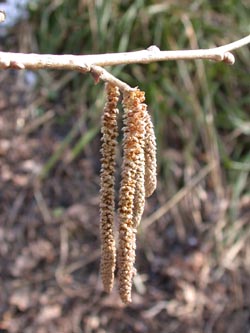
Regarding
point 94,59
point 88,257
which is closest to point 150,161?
point 94,59

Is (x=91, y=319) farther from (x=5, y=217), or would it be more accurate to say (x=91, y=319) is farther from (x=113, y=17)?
(x=113, y=17)

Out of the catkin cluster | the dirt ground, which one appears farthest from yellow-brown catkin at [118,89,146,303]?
the dirt ground

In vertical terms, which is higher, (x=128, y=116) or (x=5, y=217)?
(x=5, y=217)

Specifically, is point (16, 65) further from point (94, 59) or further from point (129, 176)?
point (129, 176)

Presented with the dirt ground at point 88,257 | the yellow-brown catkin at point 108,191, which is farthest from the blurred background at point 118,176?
the yellow-brown catkin at point 108,191

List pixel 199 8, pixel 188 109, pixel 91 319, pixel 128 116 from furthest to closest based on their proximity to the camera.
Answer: pixel 199 8
pixel 188 109
pixel 91 319
pixel 128 116

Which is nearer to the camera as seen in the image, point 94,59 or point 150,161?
point 94,59

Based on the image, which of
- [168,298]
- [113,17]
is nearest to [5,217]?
[168,298]

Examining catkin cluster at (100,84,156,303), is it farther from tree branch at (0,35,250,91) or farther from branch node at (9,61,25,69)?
branch node at (9,61,25,69)
